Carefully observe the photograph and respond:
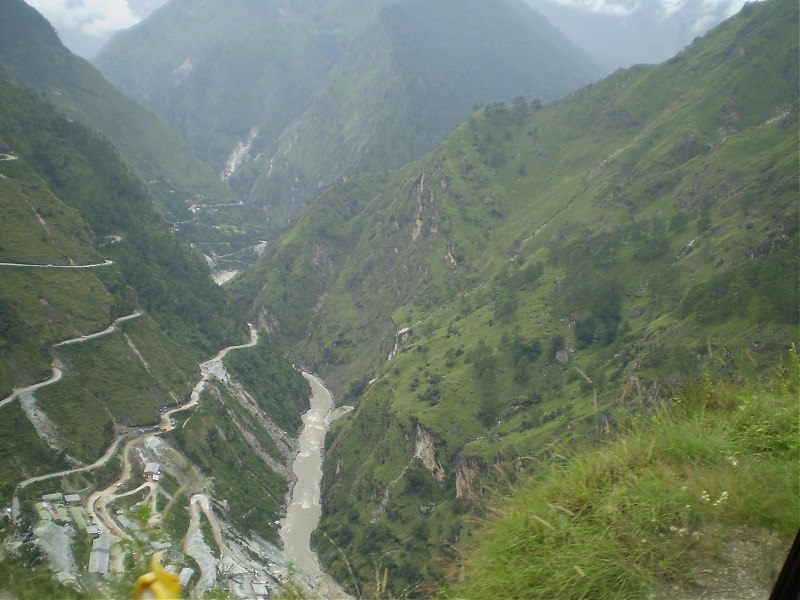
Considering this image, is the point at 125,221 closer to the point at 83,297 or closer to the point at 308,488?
the point at 83,297

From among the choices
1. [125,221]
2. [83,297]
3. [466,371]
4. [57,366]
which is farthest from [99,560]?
[125,221]

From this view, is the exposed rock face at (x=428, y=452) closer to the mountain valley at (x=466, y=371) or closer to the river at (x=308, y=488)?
the mountain valley at (x=466, y=371)

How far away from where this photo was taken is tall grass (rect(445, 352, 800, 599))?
5824 millimetres

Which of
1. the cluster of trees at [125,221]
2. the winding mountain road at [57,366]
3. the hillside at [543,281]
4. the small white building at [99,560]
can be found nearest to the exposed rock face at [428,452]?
the hillside at [543,281]

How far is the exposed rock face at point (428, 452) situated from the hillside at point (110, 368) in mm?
20054

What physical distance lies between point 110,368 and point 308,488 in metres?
35.9

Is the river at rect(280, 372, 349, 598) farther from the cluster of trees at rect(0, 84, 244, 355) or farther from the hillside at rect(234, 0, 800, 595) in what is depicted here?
the cluster of trees at rect(0, 84, 244, 355)

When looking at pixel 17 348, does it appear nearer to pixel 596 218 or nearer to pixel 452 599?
pixel 452 599

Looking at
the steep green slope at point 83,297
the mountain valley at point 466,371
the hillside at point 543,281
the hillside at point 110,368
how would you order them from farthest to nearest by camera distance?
the hillside at point 543,281, the steep green slope at point 83,297, the hillside at point 110,368, the mountain valley at point 466,371

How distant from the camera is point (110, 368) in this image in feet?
226

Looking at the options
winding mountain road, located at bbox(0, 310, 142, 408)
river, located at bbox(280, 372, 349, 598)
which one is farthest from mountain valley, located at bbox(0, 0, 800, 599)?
river, located at bbox(280, 372, 349, 598)

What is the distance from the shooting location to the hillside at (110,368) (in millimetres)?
54281

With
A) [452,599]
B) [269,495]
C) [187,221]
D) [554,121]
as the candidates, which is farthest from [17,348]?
[187,221]

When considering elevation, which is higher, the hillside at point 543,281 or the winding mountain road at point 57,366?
the winding mountain road at point 57,366
